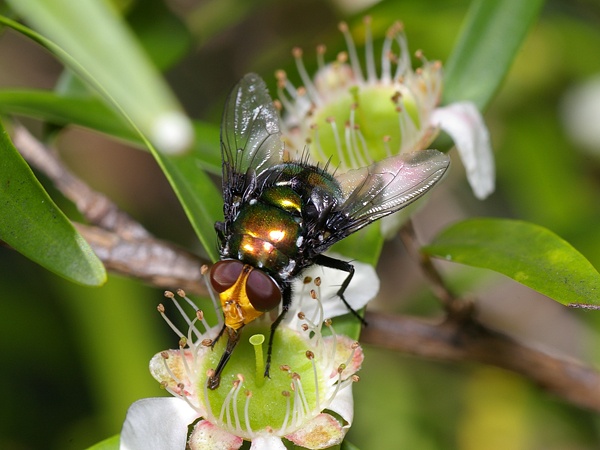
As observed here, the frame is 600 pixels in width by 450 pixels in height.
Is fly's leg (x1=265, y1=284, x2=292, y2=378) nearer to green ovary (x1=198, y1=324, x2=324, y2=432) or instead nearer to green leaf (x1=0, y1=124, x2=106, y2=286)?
green ovary (x1=198, y1=324, x2=324, y2=432)

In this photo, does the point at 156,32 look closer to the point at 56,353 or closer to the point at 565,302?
the point at 56,353

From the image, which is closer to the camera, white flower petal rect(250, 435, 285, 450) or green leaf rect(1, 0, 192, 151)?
green leaf rect(1, 0, 192, 151)

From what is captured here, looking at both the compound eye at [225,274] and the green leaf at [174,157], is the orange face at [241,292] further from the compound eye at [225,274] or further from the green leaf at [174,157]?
the green leaf at [174,157]

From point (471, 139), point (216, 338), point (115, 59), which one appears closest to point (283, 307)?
point (216, 338)

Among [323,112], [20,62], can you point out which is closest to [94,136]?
[20,62]

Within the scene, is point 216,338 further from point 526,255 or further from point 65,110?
point 65,110

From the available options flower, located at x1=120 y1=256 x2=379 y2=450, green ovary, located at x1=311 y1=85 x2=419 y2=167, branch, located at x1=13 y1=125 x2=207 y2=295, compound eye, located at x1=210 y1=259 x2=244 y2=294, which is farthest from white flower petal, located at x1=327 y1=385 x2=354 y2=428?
green ovary, located at x1=311 y1=85 x2=419 y2=167
